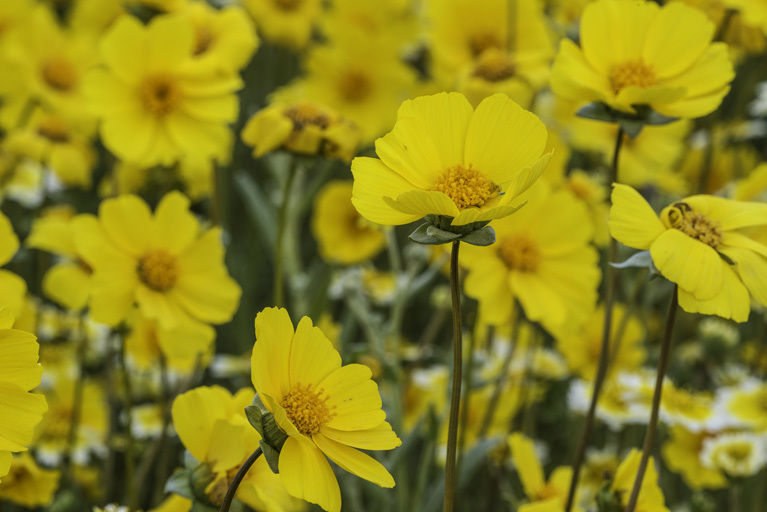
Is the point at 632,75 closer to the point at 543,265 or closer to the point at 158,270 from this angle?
the point at 543,265

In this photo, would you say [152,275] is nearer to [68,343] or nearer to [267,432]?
[267,432]

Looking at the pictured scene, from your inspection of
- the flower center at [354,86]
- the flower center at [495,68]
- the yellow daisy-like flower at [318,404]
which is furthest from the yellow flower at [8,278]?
the flower center at [354,86]

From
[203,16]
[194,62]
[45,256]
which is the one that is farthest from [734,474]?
[45,256]

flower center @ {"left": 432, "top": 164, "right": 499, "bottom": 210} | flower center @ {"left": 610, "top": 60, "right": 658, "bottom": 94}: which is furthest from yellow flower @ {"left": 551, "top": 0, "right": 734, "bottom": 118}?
flower center @ {"left": 432, "top": 164, "right": 499, "bottom": 210}

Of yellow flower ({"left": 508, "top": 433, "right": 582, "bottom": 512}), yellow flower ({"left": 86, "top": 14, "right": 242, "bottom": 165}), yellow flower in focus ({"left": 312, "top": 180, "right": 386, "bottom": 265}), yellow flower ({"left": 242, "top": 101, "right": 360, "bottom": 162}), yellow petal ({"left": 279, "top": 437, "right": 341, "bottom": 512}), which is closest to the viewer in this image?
yellow petal ({"left": 279, "top": 437, "right": 341, "bottom": 512})

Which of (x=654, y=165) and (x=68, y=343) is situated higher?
(x=654, y=165)

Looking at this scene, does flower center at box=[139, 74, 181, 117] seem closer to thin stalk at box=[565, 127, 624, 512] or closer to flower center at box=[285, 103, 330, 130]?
flower center at box=[285, 103, 330, 130]
